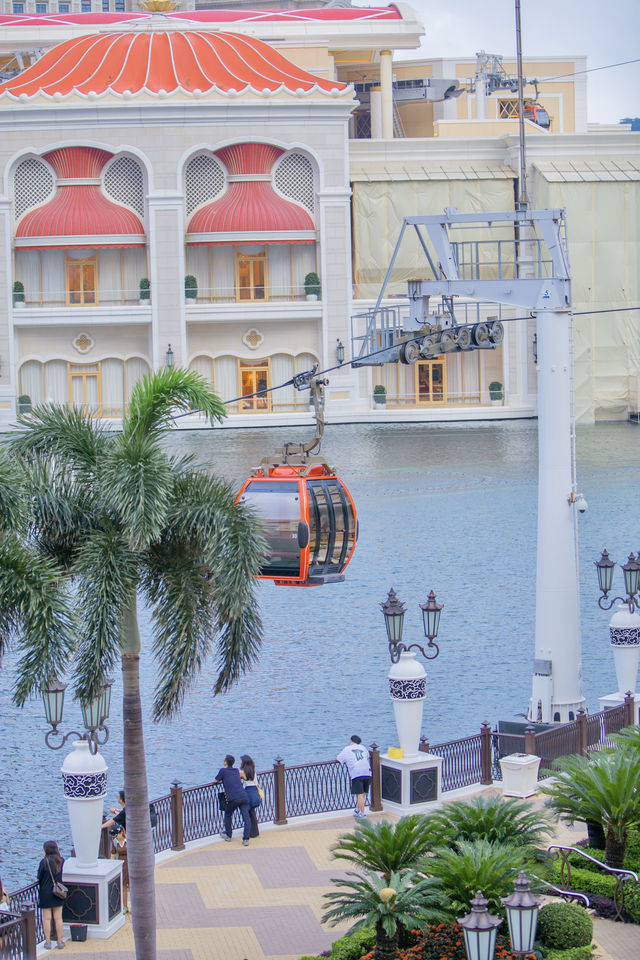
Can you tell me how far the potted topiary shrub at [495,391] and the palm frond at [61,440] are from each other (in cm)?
5004

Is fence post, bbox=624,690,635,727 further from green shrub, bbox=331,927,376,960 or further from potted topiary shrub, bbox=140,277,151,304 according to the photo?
potted topiary shrub, bbox=140,277,151,304

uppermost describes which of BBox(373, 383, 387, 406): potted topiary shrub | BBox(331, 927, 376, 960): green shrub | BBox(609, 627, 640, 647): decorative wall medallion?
BBox(373, 383, 387, 406): potted topiary shrub

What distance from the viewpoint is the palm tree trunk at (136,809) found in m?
13.1

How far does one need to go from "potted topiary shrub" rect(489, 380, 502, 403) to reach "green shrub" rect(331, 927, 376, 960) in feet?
166

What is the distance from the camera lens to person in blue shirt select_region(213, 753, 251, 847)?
57.1 ft

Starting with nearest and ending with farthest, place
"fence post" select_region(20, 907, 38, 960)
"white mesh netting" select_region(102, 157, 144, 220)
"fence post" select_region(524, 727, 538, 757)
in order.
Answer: "fence post" select_region(20, 907, 38, 960) → "fence post" select_region(524, 727, 538, 757) → "white mesh netting" select_region(102, 157, 144, 220)

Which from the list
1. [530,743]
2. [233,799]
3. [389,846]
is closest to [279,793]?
[233,799]

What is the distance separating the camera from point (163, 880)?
16.3 meters

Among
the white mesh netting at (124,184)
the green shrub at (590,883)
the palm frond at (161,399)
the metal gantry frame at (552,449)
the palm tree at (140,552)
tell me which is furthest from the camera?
the white mesh netting at (124,184)

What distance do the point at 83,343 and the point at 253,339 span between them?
23.5ft

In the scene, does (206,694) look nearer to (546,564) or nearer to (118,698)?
(118,698)

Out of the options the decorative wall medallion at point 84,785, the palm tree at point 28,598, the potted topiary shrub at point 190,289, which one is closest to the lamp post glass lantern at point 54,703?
the decorative wall medallion at point 84,785

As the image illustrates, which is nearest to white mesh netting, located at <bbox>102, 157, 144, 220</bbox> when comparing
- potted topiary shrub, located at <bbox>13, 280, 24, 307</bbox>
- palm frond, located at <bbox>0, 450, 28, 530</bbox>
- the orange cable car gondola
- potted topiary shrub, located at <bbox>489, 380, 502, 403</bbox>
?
potted topiary shrub, located at <bbox>13, 280, 24, 307</bbox>

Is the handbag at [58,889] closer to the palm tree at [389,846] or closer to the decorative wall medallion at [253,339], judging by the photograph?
the palm tree at [389,846]
